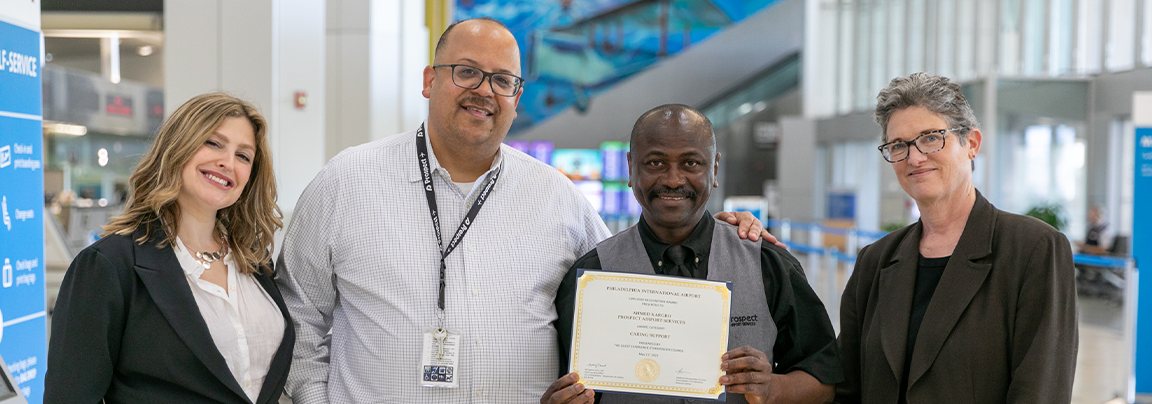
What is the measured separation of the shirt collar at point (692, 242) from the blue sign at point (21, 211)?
7.19 ft

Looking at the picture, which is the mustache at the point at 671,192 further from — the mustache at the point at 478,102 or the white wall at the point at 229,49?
the white wall at the point at 229,49

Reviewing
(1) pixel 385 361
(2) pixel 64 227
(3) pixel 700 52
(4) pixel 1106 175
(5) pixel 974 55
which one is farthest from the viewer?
(3) pixel 700 52

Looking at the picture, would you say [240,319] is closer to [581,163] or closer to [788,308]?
[788,308]

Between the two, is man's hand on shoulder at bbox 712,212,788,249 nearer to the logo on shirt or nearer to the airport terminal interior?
the logo on shirt

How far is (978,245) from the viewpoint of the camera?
207 centimetres

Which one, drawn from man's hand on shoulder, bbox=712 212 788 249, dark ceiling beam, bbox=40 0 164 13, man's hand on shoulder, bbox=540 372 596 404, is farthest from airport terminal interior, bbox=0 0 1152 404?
man's hand on shoulder, bbox=712 212 788 249

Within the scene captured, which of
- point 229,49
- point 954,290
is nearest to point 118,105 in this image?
point 229,49

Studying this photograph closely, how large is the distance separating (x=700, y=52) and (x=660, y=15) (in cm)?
162

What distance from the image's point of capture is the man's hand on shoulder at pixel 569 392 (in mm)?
1980

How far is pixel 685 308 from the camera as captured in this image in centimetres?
201

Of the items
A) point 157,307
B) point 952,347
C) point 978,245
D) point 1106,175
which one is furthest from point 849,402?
point 1106,175

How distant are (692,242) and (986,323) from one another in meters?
0.73

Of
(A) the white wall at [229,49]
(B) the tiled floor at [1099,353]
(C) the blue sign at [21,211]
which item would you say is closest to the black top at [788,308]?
(C) the blue sign at [21,211]

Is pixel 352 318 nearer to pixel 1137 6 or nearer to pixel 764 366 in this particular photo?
pixel 764 366
